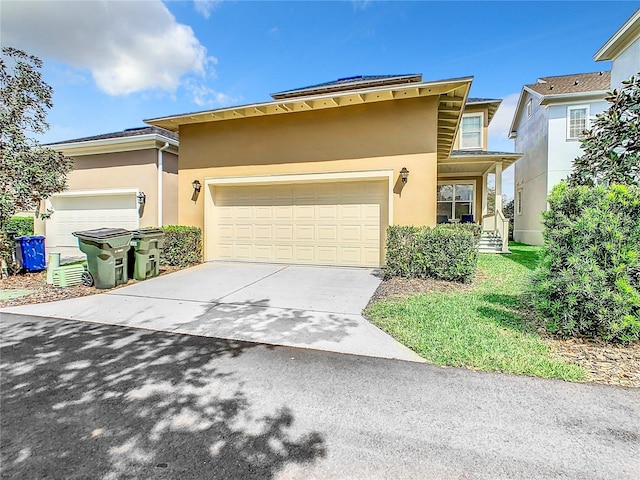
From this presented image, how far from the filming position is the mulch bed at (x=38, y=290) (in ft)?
19.3

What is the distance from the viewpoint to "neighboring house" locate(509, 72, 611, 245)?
1394cm

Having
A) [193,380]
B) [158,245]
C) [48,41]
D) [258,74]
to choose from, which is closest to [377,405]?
[193,380]

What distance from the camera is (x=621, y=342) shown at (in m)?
3.65

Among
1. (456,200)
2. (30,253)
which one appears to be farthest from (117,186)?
(456,200)

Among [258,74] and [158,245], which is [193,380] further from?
[258,74]

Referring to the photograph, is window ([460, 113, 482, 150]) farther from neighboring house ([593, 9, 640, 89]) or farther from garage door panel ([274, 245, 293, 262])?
garage door panel ([274, 245, 293, 262])

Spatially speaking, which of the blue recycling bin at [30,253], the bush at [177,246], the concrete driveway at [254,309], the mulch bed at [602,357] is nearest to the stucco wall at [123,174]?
the bush at [177,246]

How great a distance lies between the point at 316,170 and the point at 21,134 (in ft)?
23.2

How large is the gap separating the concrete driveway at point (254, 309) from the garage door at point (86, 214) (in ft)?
16.1

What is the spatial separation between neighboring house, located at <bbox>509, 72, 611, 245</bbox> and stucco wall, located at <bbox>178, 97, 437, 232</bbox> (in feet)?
24.6

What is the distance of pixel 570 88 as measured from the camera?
572 inches

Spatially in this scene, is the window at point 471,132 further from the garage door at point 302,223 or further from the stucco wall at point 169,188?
the stucco wall at point 169,188

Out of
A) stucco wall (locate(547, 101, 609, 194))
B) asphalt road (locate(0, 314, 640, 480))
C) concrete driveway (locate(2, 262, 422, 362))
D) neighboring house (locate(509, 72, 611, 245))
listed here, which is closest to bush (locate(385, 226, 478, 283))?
concrete driveway (locate(2, 262, 422, 362))

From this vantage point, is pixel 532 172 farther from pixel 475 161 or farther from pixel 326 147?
pixel 326 147
